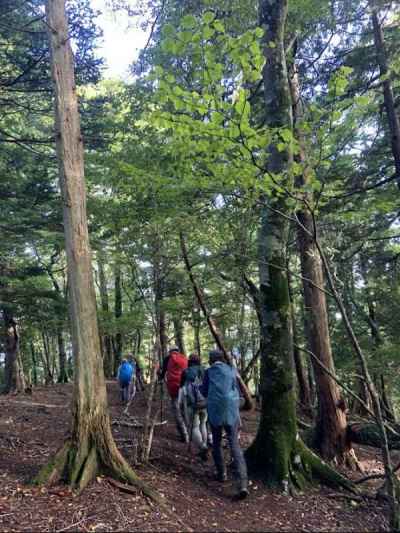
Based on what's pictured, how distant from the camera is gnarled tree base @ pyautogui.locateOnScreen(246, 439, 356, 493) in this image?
16.1 ft

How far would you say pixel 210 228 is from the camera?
7.49 m

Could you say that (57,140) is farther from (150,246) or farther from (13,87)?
(13,87)

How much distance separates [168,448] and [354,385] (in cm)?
1301

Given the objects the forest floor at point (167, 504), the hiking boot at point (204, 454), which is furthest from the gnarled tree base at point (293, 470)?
the hiking boot at point (204, 454)

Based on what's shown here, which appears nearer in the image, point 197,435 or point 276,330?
point 276,330

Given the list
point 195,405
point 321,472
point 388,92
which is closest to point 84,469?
point 195,405

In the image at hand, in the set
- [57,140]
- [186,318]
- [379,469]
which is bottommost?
[379,469]

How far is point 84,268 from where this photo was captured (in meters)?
4.88

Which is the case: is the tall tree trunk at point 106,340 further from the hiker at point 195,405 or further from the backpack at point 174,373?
the hiker at point 195,405

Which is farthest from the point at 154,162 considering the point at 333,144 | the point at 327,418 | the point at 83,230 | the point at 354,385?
the point at 354,385

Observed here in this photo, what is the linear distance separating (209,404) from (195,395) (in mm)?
1314

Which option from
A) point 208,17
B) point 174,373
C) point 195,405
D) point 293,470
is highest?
point 208,17

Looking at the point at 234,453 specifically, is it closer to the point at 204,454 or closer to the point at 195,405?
the point at 204,454

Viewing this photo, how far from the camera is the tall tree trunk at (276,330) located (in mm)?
5125
